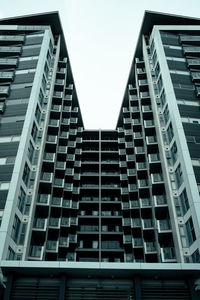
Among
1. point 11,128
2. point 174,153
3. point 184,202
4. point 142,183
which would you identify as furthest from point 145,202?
point 11,128

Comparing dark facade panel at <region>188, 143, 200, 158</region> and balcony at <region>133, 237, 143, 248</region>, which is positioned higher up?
dark facade panel at <region>188, 143, 200, 158</region>

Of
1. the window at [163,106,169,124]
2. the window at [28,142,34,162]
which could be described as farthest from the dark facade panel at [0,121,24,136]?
the window at [163,106,169,124]

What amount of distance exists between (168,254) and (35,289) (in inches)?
642

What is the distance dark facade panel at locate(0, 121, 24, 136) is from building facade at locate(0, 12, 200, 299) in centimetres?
16

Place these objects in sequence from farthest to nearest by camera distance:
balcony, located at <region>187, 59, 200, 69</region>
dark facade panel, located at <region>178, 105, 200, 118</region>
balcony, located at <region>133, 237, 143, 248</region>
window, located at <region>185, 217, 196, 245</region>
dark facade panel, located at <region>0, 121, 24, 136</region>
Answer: balcony, located at <region>187, 59, 200, 69</region>
balcony, located at <region>133, 237, 143, 248</region>
dark facade panel, located at <region>178, 105, 200, 118</region>
dark facade panel, located at <region>0, 121, 24, 136</region>
window, located at <region>185, 217, 196, 245</region>

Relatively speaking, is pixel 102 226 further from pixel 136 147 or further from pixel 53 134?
pixel 53 134

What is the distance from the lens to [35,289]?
2217 cm

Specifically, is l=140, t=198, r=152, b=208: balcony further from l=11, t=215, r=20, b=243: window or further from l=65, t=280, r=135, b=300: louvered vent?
l=65, t=280, r=135, b=300: louvered vent

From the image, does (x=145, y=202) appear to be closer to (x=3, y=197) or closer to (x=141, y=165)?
(x=141, y=165)

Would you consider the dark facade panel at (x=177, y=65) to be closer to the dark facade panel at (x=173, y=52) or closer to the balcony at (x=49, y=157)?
the dark facade panel at (x=173, y=52)

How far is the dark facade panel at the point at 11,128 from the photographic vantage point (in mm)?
35547

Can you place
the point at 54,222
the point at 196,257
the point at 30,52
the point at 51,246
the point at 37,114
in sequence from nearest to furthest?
the point at 196,257
the point at 51,246
the point at 54,222
the point at 37,114
the point at 30,52

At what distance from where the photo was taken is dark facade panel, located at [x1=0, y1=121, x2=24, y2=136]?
3555cm

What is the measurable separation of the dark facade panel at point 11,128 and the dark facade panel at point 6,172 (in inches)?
209
